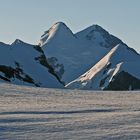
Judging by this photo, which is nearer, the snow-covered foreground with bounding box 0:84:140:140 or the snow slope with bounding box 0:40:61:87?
the snow-covered foreground with bounding box 0:84:140:140

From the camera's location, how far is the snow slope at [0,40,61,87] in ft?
363

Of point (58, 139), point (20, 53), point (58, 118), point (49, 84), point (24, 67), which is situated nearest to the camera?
point (58, 139)

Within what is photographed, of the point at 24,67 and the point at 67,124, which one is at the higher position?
the point at 24,67

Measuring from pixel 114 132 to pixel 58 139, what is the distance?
2.33 metres

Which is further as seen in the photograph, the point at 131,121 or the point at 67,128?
the point at 131,121

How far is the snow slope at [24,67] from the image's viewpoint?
111 m

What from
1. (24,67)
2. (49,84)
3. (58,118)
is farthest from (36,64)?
(58,118)

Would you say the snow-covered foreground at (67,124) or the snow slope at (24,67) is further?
the snow slope at (24,67)

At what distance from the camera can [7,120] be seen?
23.5 meters

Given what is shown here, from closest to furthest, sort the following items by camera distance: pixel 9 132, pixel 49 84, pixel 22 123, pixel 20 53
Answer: pixel 9 132 < pixel 22 123 < pixel 49 84 < pixel 20 53

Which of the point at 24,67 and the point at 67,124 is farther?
the point at 24,67

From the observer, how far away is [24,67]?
128 metres

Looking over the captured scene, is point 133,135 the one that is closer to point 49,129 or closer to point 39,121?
point 49,129

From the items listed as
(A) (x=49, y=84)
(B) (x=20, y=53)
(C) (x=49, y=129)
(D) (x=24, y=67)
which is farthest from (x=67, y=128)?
(B) (x=20, y=53)
